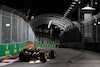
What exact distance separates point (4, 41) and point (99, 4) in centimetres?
2573

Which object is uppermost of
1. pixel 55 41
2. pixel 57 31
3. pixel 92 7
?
pixel 92 7

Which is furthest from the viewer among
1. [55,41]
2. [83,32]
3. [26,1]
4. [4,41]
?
[55,41]

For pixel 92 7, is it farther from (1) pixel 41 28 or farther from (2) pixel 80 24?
(1) pixel 41 28

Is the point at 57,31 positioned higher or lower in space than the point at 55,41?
higher

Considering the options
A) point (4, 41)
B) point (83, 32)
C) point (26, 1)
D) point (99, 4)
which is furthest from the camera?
point (26, 1)

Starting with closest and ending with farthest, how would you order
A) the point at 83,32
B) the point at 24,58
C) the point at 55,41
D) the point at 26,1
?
the point at 24,58, the point at 83,32, the point at 26,1, the point at 55,41

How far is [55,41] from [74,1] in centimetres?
2403

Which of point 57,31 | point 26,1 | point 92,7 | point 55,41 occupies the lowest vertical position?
point 55,41

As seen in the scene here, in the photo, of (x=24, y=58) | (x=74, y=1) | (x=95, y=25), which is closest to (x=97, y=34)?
(x=95, y=25)

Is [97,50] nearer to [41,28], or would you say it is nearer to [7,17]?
[7,17]

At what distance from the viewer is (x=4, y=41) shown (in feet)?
49.2

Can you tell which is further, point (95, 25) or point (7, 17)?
point (95, 25)

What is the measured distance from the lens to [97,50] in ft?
68.5

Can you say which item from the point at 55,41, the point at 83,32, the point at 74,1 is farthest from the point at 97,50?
the point at 55,41
